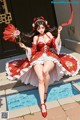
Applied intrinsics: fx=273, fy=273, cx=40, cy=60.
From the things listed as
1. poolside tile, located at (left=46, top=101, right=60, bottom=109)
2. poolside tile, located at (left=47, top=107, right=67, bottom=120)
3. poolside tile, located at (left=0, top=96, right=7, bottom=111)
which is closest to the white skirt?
poolside tile, located at (left=0, top=96, right=7, bottom=111)

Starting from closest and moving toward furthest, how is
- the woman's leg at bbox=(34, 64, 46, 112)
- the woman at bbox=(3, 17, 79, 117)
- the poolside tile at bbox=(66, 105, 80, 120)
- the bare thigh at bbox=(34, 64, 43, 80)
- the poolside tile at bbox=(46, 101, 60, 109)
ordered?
the poolside tile at bbox=(66, 105, 80, 120) → the poolside tile at bbox=(46, 101, 60, 109) → the woman's leg at bbox=(34, 64, 46, 112) → the bare thigh at bbox=(34, 64, 43, 80) → the woman at bbox=(3, 17, 79, 117)

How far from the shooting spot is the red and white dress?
577 centimetres

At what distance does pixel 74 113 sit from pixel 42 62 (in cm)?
141

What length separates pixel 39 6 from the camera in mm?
9078

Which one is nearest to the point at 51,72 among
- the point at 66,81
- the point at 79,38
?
the point at 66,81

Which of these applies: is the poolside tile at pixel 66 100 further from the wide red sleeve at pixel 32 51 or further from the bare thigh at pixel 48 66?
the wide red sleeve at pixel 32 51

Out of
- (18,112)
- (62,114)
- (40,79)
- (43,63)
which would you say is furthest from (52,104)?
(43,63)

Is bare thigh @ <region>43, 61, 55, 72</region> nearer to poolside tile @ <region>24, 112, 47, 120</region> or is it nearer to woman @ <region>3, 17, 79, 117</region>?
woman @ <region>3, 17, 79, 117</region>

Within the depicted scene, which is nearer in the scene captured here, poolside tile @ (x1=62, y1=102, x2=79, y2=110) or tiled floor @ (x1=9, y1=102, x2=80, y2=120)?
tiled floor @ (x1=9, y1=102, x2=80, y2=120)

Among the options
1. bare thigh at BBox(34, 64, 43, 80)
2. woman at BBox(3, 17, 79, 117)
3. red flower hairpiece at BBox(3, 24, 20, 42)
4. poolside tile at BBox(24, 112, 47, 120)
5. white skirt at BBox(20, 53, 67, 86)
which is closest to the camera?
poolside tile at BBox(24, 112, 47, 120)

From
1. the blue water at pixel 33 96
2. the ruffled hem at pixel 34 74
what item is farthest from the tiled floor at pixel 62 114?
the ruffled hem at pixel 34 74

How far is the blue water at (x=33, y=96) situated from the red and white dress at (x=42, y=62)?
20 cm

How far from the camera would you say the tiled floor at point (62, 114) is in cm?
470

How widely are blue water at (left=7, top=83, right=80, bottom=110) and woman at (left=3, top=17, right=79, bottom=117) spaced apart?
0.66 ft
